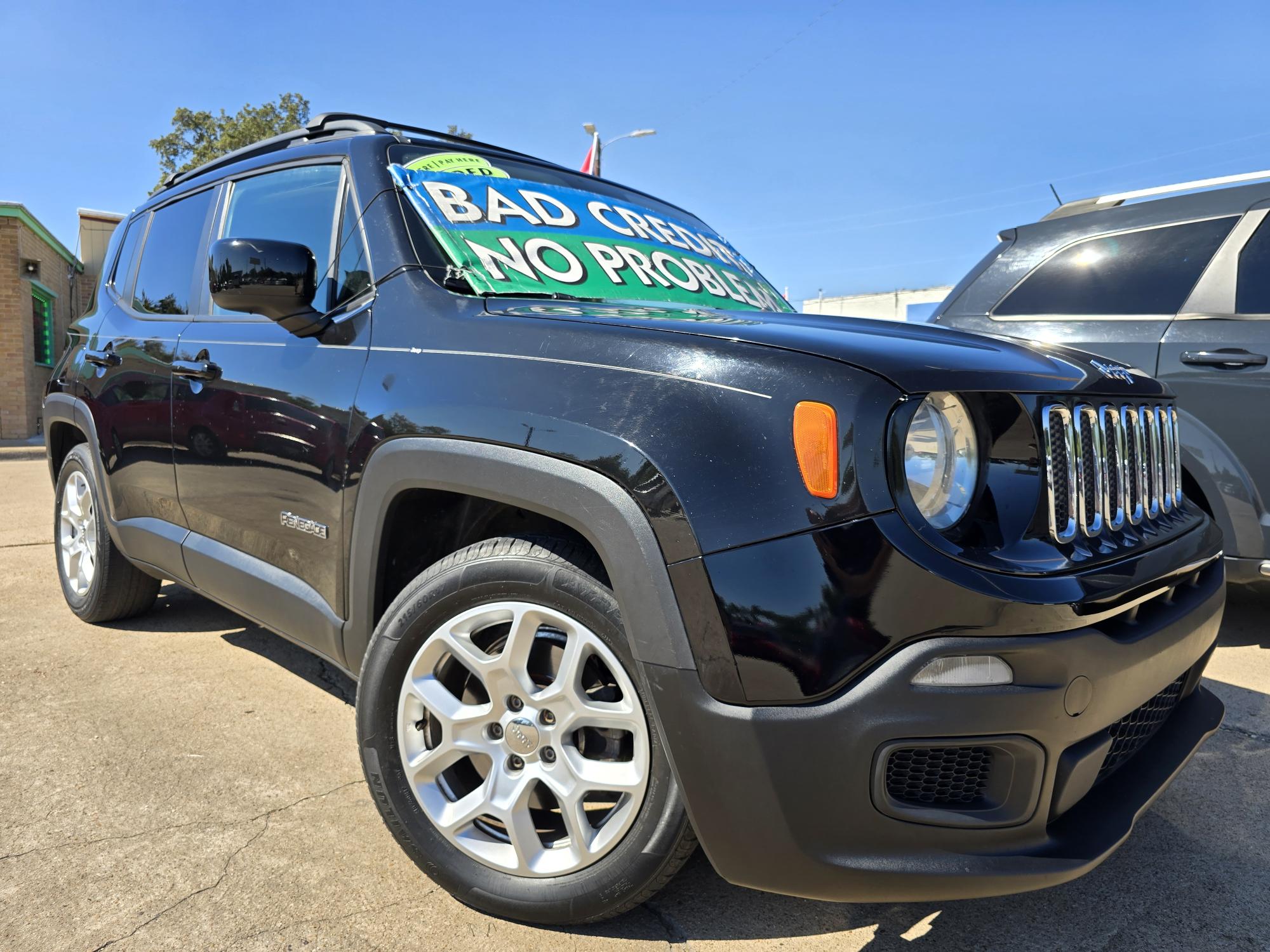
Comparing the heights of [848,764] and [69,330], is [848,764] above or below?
below

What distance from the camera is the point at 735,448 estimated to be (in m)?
1.58

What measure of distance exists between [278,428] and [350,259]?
0.49 m

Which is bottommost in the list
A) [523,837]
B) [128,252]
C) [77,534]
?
[523,837]

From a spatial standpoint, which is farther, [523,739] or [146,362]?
[146,362]

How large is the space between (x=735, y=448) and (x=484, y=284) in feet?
3.29

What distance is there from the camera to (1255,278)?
378 centimetres

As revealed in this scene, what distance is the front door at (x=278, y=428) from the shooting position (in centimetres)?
233

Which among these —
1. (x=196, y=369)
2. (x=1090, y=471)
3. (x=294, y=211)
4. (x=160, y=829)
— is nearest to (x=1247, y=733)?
(x=1090, y=471)

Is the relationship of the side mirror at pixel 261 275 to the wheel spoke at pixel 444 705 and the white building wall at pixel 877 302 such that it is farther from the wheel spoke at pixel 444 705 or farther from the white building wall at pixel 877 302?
the white building wall at pixel 877 302

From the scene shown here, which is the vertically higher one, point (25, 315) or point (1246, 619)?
point (25, 315)

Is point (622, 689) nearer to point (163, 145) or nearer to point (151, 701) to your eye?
point (151, 701)

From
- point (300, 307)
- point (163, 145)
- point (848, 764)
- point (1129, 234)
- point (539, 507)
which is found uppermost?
point (163, 145)

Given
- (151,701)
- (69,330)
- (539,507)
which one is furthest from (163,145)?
(539,507)

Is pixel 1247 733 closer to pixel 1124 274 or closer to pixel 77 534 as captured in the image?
pixel 1124 274
